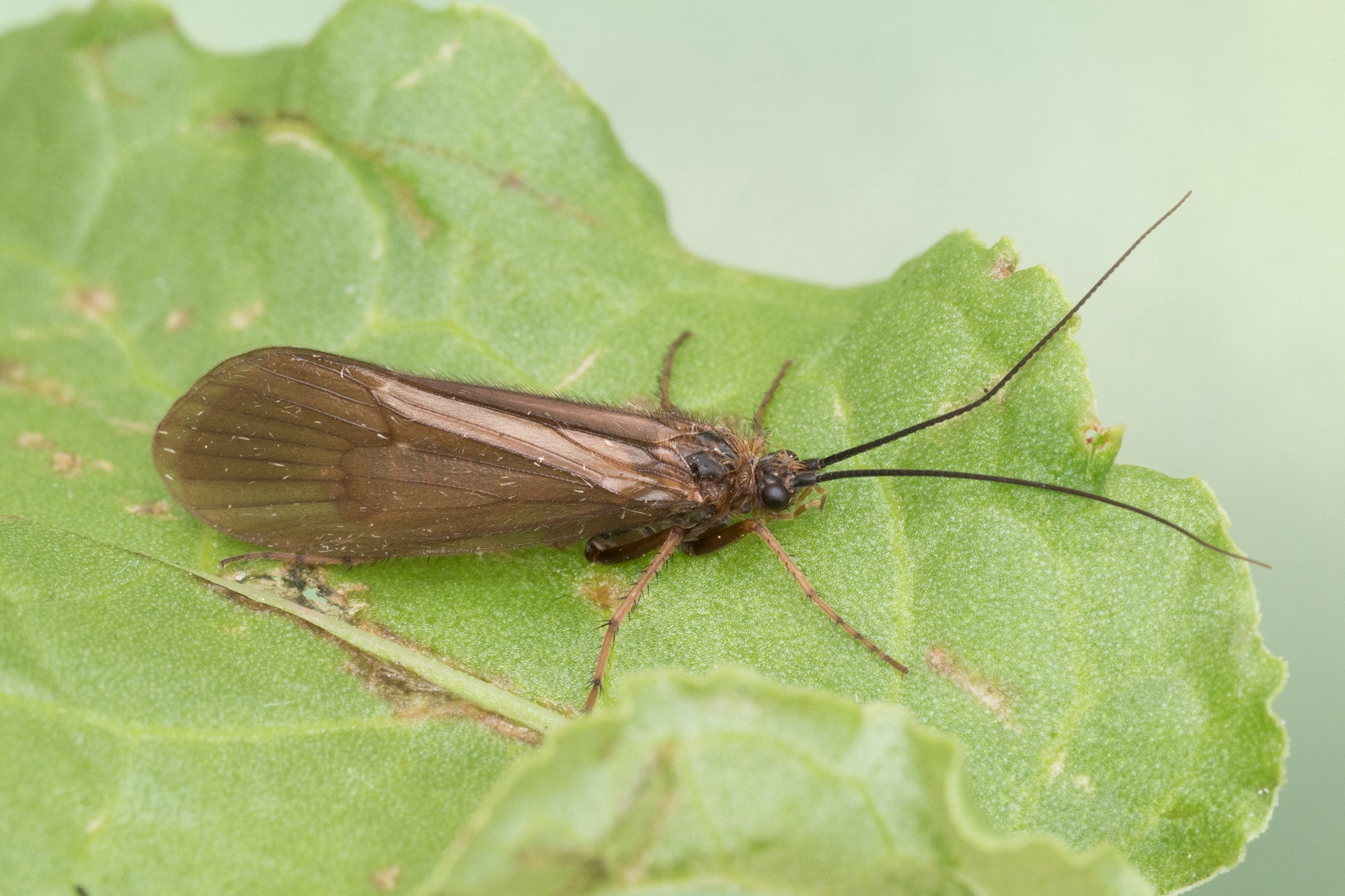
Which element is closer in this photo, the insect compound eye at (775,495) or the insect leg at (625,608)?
the insect leg at (625,608)

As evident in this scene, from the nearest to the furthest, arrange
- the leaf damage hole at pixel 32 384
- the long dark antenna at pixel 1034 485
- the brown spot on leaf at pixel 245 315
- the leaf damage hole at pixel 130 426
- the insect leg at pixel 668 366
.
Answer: the long dark antenna at pixel 1034 485 → the insect leg at pixel 668 366 → the leaf damage hole at pixel 130 426 → the leaf damage hole at pixel 32 384 → the brown spot on leaf at pixel 245 315

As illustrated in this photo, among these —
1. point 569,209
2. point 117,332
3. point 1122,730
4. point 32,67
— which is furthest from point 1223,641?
point 32,67

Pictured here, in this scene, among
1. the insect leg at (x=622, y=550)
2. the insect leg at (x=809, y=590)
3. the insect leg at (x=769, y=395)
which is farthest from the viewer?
the insect leg at (x=769, y=395)

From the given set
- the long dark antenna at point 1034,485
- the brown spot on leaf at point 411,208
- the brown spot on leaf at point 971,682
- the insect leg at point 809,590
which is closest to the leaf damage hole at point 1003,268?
the long dark antenna at point 1034,485

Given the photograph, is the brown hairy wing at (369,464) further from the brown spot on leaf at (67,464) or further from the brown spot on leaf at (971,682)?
the brown spot on leaf at (971,682)

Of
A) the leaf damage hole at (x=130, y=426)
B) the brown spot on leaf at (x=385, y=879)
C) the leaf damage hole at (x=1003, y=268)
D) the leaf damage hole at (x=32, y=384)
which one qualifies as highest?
the leaf damage hole at (x=1003, y=268)

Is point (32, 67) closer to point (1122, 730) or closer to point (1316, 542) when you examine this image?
point (1122, 730)

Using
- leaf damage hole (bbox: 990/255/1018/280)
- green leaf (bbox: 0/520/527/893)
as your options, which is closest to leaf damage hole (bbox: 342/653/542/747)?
green leaf (bbox: 0/520/527/893)
